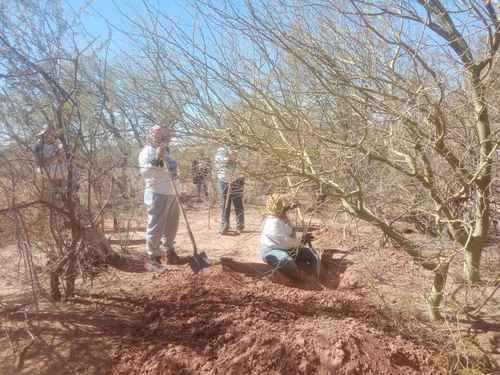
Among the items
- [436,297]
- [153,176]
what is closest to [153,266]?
[153,176]

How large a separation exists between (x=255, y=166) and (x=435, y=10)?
1930 millimetres

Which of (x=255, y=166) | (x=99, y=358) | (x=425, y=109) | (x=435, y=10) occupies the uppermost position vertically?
(x=435, y=10)

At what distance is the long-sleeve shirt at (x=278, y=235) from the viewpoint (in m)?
4.16

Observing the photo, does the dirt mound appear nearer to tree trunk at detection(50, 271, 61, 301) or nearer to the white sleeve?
tree trunk at detection(50, 271, 61, 301)

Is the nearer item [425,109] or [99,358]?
[99,358]

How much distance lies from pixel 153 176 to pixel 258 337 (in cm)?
235

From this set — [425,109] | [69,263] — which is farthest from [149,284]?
[425,109]

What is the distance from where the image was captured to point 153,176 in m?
4.06

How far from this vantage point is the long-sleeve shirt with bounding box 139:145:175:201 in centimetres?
394

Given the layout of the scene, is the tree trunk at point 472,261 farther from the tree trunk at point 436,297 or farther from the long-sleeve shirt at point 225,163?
the long-sleeve shirt at point 225,163

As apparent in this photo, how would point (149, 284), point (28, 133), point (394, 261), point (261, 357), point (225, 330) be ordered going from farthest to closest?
point (394, 261) < point (149, 284) < point (28, 133) < point (225, 330) < point (261, 357)

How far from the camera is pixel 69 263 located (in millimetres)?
2928

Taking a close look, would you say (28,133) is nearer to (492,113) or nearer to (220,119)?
(220,119)

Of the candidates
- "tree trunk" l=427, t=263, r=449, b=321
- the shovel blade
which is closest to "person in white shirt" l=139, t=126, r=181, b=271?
the shovel blade
